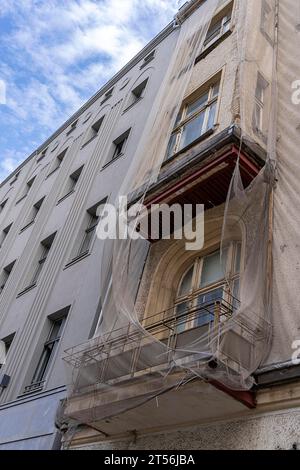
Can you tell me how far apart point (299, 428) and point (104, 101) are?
15929mm

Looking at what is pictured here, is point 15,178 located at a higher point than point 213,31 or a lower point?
higher

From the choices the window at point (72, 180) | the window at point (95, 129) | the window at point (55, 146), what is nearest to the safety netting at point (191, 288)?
the window at point (72, 180)

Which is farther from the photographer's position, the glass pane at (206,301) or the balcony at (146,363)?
the glass pane at (206,301)

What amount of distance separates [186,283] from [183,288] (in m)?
0.10

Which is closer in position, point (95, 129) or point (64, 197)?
point (64, 197)

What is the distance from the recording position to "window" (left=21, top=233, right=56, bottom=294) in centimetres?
1378

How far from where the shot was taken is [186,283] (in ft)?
27.3

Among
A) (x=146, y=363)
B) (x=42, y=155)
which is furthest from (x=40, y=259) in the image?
(x=42, y=155)

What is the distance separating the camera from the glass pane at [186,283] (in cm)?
818

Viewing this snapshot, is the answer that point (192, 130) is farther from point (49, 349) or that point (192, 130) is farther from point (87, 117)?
point (87, 117)

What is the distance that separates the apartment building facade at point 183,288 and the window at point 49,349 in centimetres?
4

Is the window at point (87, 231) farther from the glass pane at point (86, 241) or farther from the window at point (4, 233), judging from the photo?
the window at point (4, 233)

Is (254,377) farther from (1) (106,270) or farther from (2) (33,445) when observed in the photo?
(2) (33,445)
